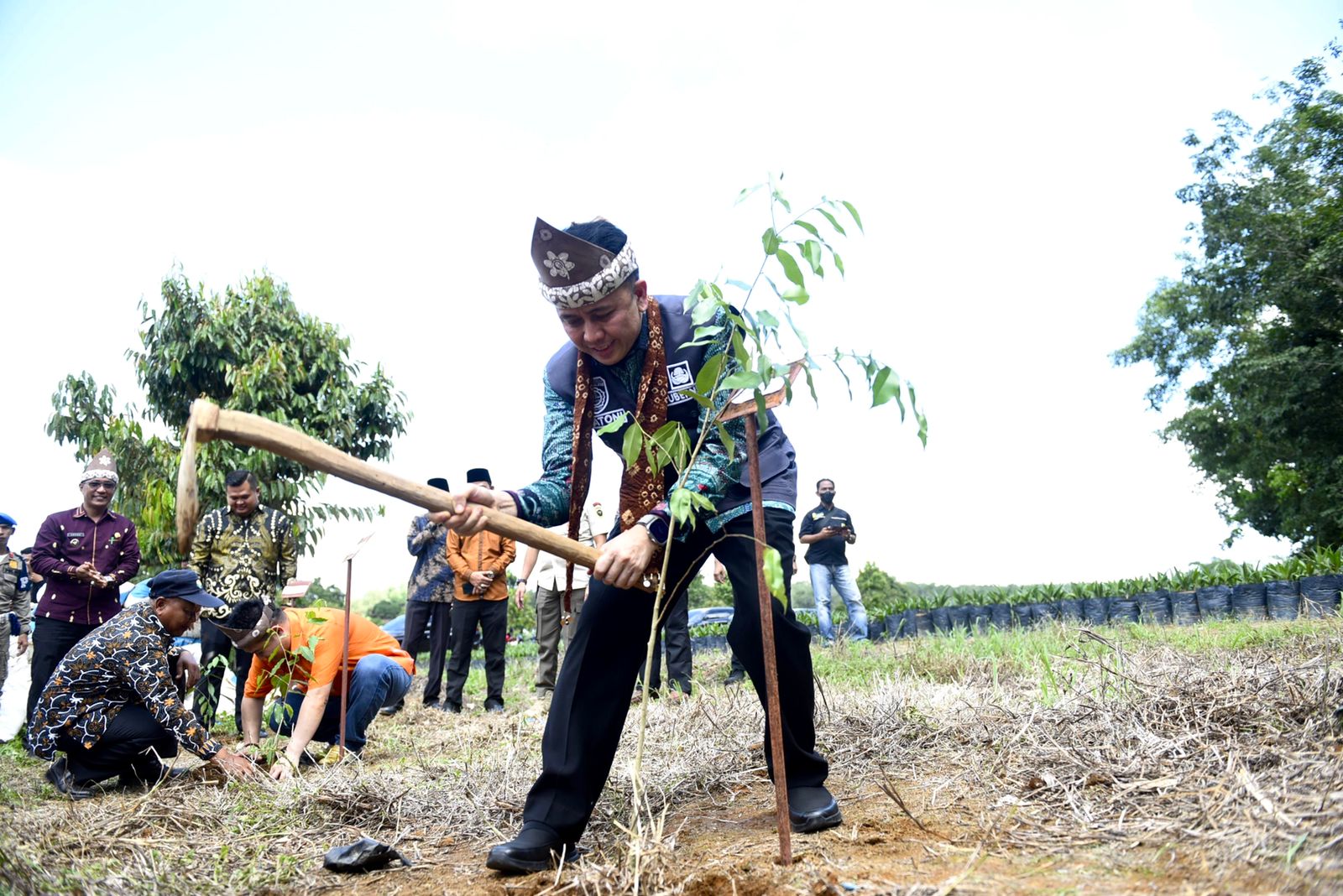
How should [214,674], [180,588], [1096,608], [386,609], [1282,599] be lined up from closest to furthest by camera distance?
[180,588] < [214,674] < [1282,599] < [1096,608] < [386,609]

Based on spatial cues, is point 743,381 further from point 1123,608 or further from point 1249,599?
point 1123,608

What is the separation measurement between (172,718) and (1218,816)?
12.5 feet

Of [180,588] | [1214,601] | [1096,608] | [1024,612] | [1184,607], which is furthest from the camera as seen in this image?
[1024,612]

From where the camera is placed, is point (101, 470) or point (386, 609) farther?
point (386, 609)

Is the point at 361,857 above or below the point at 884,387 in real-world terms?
below

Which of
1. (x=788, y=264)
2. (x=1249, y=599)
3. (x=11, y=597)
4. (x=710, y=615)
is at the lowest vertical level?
(x=710, y=615)

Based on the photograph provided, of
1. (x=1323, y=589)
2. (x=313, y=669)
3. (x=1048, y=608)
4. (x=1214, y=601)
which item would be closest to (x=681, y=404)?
(x=313, y=669)

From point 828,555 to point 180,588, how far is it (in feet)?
21.4

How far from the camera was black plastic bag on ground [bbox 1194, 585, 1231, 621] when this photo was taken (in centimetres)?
1115

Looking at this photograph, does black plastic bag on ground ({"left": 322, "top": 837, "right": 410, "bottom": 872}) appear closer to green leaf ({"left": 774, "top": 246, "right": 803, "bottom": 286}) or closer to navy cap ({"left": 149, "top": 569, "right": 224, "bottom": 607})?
green leaf ({"left": 774, "top": 246, "right": 803, "bottom": 286})

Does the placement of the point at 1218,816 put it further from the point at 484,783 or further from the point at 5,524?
the point at 5,524

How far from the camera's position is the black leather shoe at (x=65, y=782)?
4.03 metres

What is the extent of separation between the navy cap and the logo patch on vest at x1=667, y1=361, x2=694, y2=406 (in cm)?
298

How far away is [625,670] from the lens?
2.51 metres
